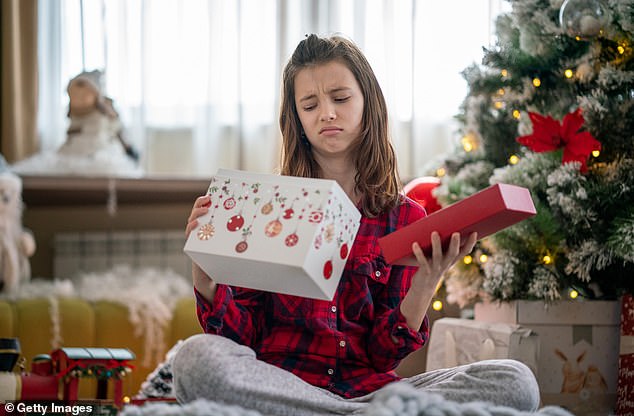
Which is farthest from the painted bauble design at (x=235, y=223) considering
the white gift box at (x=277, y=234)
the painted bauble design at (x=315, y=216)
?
the painted bauble design at (x=315, y=216)

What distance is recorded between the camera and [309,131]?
4.53 feet

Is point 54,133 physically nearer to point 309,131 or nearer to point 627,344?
point 309,131

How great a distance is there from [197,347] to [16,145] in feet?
5.45

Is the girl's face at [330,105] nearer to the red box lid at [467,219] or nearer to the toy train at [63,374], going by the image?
the red box lid at [467,219]

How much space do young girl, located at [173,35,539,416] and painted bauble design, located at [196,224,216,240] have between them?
2cm

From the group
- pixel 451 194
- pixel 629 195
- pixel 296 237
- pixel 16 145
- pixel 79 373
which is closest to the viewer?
pixel 296 237

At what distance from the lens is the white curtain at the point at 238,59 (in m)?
2.67

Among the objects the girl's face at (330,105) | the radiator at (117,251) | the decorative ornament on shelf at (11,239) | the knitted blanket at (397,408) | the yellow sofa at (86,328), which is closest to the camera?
the knitted blanket at (397,408)

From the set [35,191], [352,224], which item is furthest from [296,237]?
[35,191]

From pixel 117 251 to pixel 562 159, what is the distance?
59.3 inches

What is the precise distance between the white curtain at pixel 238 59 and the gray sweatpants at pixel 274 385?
1529 mm

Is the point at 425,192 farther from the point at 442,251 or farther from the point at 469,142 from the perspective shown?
the point at 442,251

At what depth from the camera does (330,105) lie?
4.45 ft

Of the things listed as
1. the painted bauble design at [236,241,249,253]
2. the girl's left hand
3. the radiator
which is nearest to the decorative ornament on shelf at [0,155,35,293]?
the radiator
